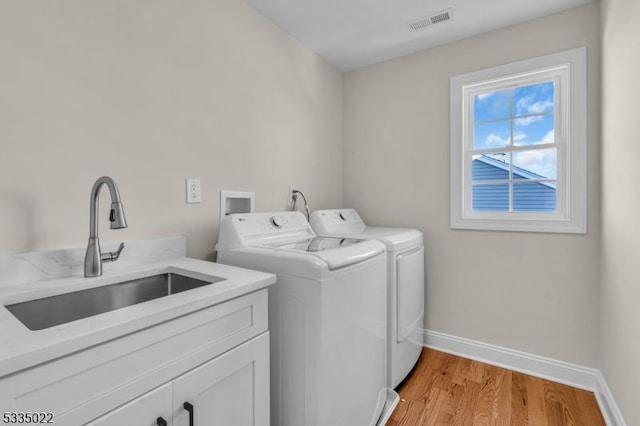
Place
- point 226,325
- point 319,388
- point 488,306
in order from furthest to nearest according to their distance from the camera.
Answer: point 488,306
point 319,388
point 226,325

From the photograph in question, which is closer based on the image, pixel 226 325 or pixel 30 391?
pixel 30 391

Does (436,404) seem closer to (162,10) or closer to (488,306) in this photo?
(488,306)

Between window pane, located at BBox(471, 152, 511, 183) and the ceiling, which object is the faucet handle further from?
window pane, located at BBox(471, 152, 511, 183)

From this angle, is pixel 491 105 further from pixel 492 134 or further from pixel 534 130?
pixel 534 130

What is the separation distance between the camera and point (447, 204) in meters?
2.39

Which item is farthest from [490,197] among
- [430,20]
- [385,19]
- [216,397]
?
[216,397]

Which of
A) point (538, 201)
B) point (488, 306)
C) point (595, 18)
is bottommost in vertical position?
point (488, 306)

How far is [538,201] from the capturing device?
214 cm

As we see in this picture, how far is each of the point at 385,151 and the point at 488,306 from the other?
143 cm

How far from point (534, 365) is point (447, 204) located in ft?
3.99

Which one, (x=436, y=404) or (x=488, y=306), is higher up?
(x=488, y=306)

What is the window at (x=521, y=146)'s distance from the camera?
195cm

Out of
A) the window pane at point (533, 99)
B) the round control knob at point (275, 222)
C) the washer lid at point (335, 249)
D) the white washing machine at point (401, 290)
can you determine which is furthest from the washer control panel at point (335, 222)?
the window pane at point (533, 99)

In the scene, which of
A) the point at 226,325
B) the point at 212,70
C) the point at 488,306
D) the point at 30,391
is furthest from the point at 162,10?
the point at 488,306
